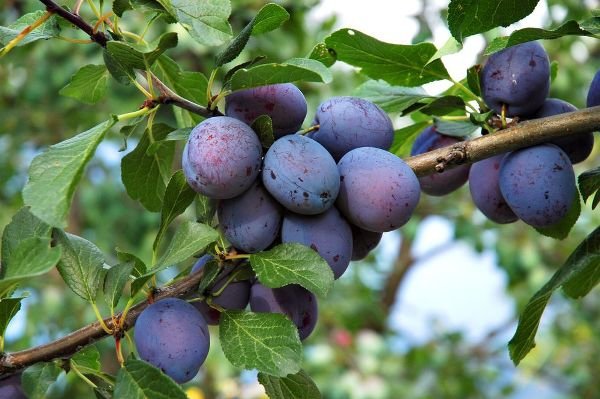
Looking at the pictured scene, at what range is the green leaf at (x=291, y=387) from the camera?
645 mm

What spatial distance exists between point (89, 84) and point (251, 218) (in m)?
0.29

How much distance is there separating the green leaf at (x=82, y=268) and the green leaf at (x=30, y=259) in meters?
0.09

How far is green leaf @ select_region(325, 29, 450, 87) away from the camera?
0.74 m

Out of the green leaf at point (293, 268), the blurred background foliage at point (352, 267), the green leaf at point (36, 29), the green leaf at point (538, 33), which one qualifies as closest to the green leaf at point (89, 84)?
the green leaf at point (36, 29)

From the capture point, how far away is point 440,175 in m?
0.76

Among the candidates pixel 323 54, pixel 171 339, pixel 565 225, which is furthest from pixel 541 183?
pixel 171 339

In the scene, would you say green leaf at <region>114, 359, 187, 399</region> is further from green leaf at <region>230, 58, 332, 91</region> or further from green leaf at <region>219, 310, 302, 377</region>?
green leaf at <region>230, 58, 332, 91</region>

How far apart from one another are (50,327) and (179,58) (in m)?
0.99

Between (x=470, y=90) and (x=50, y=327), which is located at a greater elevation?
(x=470, y=90)

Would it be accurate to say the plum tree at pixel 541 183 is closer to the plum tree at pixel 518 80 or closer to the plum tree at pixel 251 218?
the plum tree at pixel 518 80

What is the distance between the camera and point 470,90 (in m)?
0.77

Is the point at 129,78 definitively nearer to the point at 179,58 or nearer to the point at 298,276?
the point at 298,276

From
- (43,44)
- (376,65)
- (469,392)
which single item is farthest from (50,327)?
(376,65)

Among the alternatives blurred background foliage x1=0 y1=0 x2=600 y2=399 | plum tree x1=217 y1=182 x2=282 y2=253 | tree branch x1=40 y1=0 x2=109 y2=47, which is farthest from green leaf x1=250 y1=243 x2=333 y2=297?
blurred background foliage x1=0 y1=0 x2=600 y2=399
